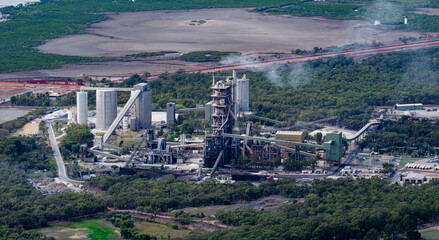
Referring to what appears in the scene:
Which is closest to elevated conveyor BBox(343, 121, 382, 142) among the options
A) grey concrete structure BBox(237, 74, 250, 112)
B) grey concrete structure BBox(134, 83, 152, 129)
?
grey concrete structure BBox(237, 74, 250, 112)

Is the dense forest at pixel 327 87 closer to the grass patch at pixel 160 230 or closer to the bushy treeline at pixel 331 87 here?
the bushy treeline at pixel 331 87

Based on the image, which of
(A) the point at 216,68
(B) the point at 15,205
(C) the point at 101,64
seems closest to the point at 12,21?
(C) the point at 101,64

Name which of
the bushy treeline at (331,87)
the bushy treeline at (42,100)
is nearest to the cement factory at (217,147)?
the bushy treeline at (331,87)

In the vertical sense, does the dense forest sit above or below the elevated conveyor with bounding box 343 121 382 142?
above

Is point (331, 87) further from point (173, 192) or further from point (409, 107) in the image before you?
point (173, 192)

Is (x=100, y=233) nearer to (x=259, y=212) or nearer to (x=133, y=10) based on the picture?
(x=259, y=212)

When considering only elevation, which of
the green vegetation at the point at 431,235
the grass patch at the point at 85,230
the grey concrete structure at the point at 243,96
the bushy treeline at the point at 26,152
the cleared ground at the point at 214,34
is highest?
the cleared ground at the point at 214,34

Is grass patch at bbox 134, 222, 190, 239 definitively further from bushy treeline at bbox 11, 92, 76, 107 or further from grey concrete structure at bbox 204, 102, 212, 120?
bushy treeline at bbox 11, 92, 76, 107
